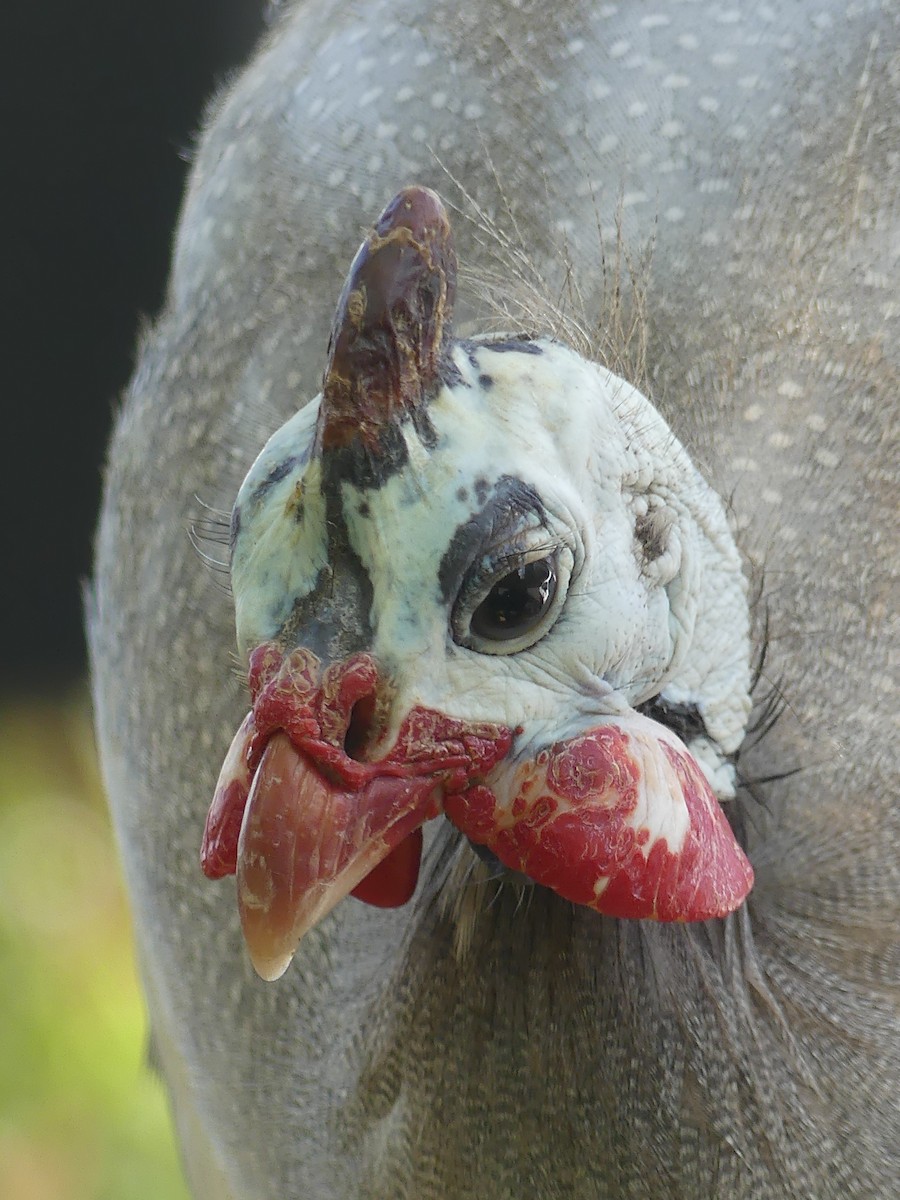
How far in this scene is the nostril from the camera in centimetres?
89

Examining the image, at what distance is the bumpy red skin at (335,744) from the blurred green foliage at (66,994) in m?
1.68

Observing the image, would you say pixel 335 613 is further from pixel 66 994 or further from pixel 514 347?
pixel 66 994

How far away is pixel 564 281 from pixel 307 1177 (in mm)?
771

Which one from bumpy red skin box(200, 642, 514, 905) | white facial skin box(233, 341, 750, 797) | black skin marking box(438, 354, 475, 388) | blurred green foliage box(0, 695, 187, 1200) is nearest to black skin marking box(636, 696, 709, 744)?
white facial skin box(233, 341, 750, 797)

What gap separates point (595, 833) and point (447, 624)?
16cm

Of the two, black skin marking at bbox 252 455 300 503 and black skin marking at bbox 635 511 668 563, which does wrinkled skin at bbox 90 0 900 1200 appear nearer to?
black skin marking at bbox 635 511 668 563

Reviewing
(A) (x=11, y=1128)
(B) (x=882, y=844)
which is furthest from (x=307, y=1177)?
(A) (x=11, y=1128)

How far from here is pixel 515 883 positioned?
1074 millimetres

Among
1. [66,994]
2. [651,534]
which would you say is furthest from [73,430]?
[651,534]

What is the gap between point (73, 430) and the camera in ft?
9.39

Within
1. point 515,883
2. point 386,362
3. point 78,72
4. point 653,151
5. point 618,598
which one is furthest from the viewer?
point 78,72

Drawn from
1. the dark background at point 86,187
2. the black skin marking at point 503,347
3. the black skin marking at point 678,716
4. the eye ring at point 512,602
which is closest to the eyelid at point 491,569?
the eye ring at point 512,602

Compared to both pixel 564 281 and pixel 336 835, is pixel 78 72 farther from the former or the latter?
pixel 336 835

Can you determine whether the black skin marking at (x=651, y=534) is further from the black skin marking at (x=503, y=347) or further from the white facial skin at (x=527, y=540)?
the black skin marking at (x=503, y=347)
